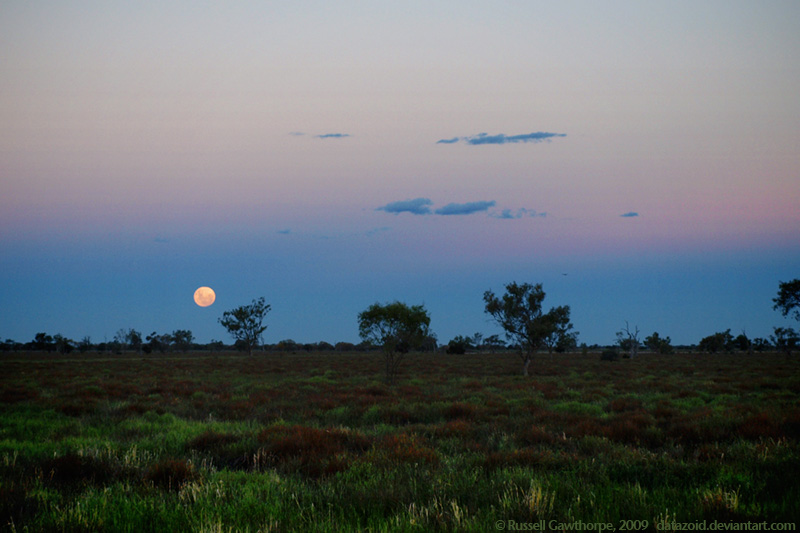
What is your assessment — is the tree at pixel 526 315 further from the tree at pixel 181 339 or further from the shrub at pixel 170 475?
the tree at pixel 181 339

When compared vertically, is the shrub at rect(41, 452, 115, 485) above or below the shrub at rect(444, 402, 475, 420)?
above

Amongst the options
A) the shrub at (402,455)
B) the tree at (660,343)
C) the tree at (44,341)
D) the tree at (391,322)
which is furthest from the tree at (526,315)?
the tree at (44,341)

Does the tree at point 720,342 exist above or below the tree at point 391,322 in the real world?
below

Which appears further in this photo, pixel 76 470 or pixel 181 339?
pixel 181 339

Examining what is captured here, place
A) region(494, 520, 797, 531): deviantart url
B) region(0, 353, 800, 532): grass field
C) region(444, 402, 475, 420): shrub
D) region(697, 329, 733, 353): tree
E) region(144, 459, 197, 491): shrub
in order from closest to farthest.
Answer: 1. region(494, 520, 797, 531): deviantart url
2. region(0, 353, 800, 532): grass field
3. region(144, 459, 197, 491): shrub
4. region(444, 402, 475, 420): shrub
5. region(697, 329, 733, 353): tree

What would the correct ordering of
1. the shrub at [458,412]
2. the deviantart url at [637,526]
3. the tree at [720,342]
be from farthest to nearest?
the tree at [720,342] < the shrub at [458,412] < the deviantart url at [637,526]

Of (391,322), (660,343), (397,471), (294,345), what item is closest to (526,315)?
(391,322)

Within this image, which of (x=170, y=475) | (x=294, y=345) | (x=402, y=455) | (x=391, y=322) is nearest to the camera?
(x=170, y=475)

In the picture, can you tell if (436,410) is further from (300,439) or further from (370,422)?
(300,439)

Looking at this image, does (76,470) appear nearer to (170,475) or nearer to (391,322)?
(170,475)

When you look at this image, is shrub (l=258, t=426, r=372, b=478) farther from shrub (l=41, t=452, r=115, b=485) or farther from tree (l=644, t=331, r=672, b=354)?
tree (l=644, t=331, r=672, b=354)

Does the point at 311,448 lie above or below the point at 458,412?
above

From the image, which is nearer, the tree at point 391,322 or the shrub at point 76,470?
the shrub at point 76,470

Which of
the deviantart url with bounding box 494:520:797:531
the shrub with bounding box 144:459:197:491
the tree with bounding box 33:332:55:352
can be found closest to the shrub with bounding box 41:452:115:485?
the shrub with bounding box 144:459:197:491
